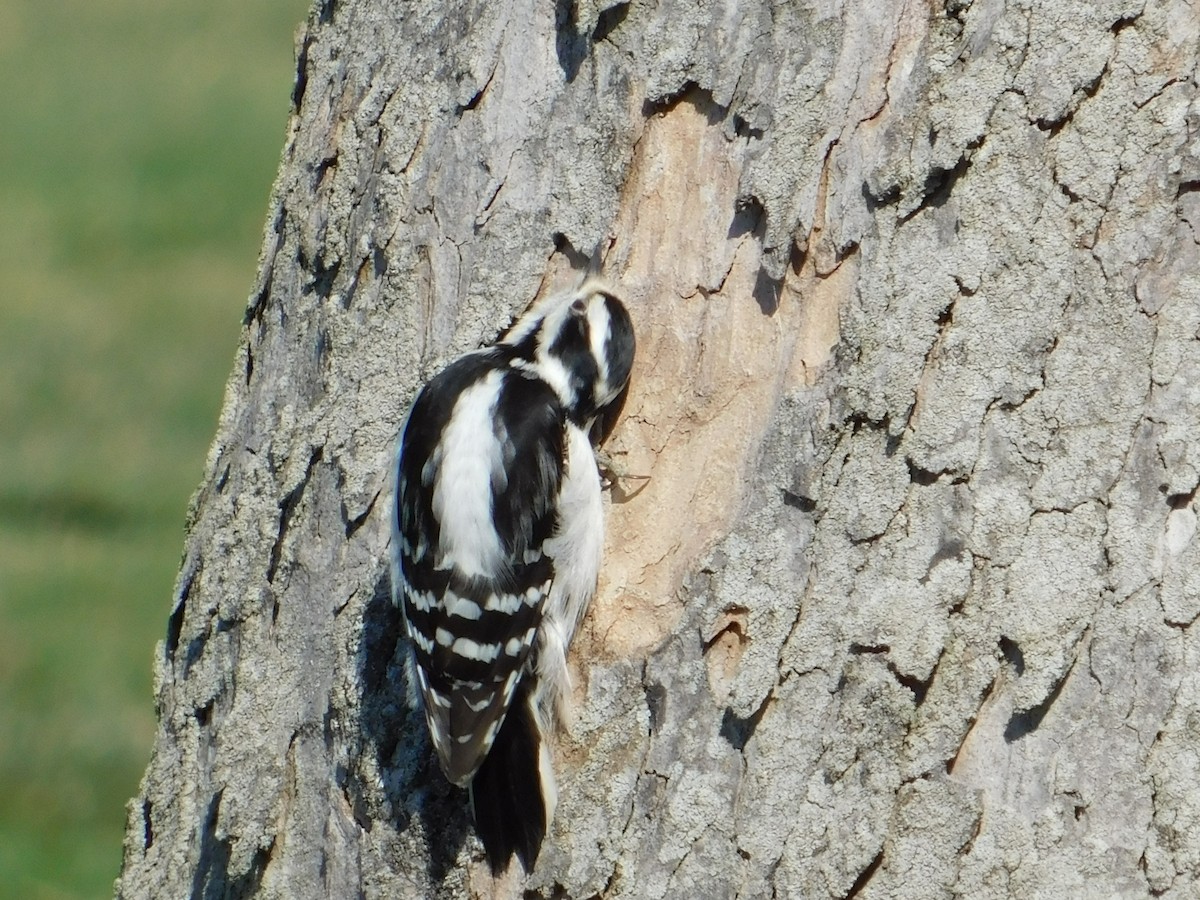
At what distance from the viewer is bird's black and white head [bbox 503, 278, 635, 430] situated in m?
2.93

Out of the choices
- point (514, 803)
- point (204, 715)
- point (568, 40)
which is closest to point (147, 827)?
point (204, 715)

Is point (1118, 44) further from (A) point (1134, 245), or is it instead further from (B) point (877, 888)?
(B) point (877, 888)

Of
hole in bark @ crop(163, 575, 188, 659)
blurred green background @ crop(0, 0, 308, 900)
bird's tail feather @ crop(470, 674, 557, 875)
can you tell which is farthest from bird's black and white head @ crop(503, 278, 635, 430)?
blurred green background @ crop(0, 0, 308, 900)

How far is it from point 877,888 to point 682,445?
0.85 meters

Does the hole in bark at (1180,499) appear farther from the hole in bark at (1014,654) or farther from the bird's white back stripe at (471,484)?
the bird's white back stripe at (471,484)

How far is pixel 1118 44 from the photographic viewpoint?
2.58m

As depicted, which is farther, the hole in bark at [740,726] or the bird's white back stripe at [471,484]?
the bird's white back stripe at [471,484]

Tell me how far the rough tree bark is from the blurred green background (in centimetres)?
292

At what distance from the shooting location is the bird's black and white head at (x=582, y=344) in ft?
9.62

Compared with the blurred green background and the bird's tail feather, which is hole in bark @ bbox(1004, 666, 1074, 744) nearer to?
the bird's tail feather

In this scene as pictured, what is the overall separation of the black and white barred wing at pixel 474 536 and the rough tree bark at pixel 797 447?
0.08 meters

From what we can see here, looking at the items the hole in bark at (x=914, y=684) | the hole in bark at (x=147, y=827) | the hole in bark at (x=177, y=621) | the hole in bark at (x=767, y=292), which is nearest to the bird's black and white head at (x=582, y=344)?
the hole in bark at (x=767, y=292)

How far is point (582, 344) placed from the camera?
9.62 feet

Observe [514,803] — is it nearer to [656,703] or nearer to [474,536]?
[656,703]
